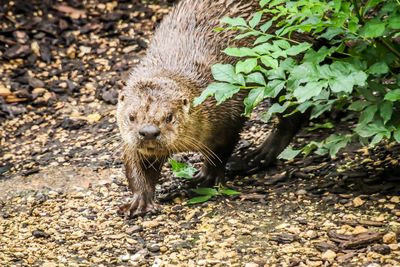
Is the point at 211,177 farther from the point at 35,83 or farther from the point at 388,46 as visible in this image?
the point at 35,83

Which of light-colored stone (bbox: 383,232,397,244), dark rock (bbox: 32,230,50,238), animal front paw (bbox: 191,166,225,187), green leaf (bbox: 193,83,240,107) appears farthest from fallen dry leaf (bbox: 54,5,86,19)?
light-colored stone (bbox: 383,232,397,244)

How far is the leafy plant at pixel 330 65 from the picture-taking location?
5.39 meters

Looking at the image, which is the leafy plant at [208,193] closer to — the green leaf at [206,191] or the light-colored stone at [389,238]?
the green leaf at [206,191]

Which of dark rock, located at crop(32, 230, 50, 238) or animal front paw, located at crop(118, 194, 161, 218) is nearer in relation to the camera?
dark rock, located at crop(32, 230, 50, 238)

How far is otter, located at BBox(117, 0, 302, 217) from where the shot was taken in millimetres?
6605

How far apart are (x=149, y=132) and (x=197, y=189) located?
822 mm

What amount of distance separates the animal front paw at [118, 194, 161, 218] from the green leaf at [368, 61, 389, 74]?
2032 mm

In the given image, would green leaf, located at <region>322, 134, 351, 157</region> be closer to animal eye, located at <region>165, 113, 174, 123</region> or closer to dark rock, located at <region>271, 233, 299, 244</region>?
dark rock, located at <region>271, 233, 299, 244</region>

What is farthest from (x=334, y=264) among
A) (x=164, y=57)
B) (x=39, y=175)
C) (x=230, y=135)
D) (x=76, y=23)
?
(x=76, y=23)

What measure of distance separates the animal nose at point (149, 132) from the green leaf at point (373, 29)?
5.57 feet

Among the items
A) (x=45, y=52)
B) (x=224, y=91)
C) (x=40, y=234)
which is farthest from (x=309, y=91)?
(x=45, y=52)

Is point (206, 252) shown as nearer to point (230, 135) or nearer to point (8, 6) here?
→ point (230, 135)

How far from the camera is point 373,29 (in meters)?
5.42

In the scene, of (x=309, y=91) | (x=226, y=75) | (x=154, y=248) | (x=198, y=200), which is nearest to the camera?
(x=309, y=91)
